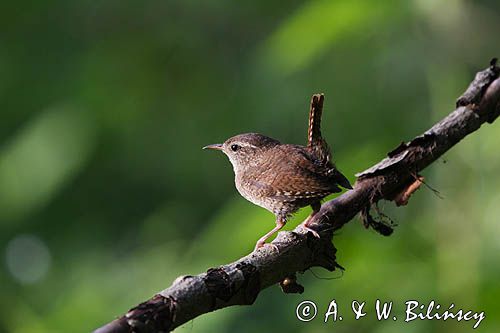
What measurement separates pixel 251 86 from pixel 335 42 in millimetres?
1247

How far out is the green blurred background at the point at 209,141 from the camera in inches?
99.6

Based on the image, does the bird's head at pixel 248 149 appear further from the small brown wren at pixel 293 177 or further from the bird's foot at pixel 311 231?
the bird's foot at pixel 311 231

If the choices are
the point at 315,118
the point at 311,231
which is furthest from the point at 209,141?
the point at 311,231

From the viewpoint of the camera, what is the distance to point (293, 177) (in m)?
2.76

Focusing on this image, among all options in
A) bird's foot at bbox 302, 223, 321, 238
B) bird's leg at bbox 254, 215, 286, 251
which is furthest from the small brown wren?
bird's foot at bbox 302, 223, 321, 238

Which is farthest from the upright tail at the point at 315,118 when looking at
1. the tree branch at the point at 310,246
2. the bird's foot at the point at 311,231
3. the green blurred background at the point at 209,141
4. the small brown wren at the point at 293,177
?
the bird's foot at the point at 311,231

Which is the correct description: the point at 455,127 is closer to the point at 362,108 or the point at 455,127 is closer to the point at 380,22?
the point at 380,22

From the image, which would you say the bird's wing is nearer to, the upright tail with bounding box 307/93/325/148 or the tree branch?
the upright tail with bounding box 307/93/325/148

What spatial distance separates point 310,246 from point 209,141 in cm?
377

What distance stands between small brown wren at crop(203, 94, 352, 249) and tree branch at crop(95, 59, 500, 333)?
0.25 m

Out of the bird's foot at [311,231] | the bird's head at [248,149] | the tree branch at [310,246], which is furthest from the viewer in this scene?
the bird's head at [248,149]

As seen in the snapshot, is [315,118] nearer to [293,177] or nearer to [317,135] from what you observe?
[317,135]

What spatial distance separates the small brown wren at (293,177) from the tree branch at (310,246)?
248 mm

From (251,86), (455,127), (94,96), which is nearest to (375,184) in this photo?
(455,127)
